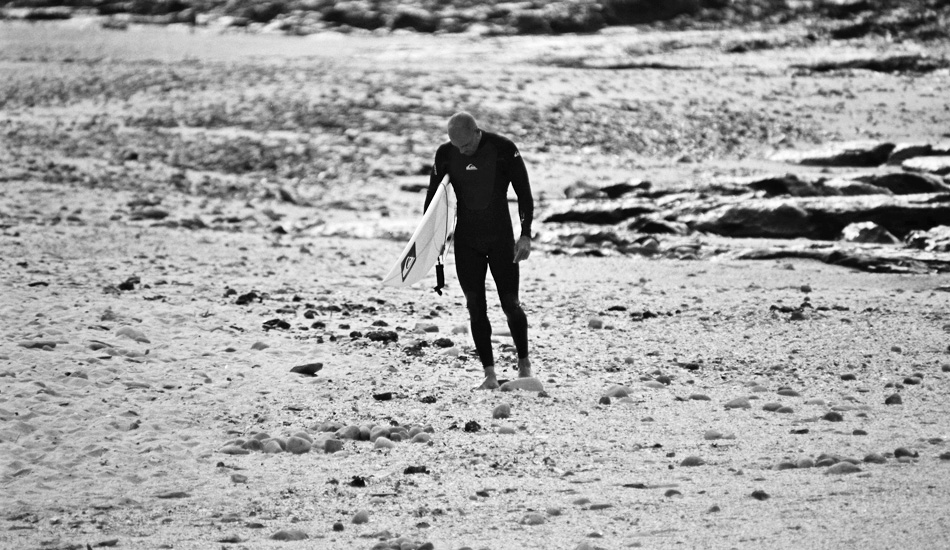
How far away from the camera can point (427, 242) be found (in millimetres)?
7773

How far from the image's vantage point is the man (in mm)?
7492

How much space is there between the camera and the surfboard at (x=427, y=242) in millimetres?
7621

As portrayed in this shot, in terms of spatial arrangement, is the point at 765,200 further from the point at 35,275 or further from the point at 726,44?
the point at 726,44

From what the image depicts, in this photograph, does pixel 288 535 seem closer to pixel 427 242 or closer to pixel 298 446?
pixel 298 446

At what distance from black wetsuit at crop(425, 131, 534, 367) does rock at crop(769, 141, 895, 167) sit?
12695 mm

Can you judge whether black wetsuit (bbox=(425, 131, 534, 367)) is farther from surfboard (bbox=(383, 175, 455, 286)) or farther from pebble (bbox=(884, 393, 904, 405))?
pebble (bbox=(884, 393, 904, 405))

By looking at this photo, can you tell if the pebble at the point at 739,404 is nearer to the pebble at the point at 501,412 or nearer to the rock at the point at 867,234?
the pebble at the point at 501,412

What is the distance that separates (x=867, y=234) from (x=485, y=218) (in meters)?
7.82

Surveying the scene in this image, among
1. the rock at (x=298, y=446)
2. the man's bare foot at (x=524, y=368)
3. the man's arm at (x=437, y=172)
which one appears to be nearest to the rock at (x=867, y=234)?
the man's bare foot at (x=524, y=368)

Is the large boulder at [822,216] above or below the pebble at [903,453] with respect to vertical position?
below

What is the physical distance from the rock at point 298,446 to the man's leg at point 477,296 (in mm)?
1591

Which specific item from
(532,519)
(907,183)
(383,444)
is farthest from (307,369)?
(907,183)

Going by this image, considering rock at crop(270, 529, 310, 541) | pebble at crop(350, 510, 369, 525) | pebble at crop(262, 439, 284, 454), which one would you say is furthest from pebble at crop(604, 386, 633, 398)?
rock at crop(270, 529, 310, 541)

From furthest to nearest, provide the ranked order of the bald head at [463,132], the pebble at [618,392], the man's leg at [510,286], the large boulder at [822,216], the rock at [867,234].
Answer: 1. the large boulder at [822,216]
2. the rock at [867,234]
3. the man's leg at [510,286]
4. the pebble at [618,392]
5. the bald head at [463,132]
